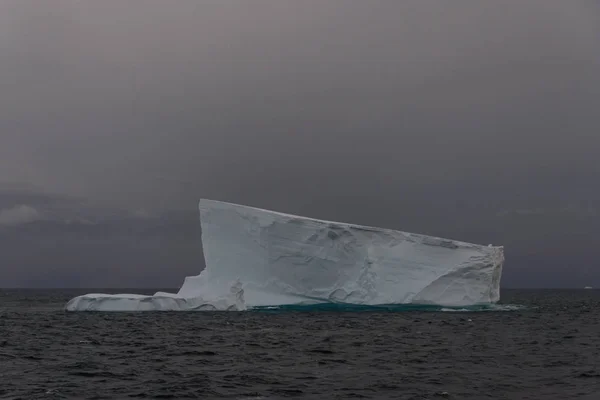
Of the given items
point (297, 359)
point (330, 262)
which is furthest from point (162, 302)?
point (297, 359)

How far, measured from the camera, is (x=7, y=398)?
9.45 metres

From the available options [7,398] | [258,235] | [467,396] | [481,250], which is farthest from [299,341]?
[481,250]

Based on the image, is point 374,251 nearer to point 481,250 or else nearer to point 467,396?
point 481,250

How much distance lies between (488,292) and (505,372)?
1657cm

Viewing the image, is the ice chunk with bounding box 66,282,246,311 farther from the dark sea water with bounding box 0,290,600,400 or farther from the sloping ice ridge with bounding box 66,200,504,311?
the dark sea water with bounding box 0,290,600,400

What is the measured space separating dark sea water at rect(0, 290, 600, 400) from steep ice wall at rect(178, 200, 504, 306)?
4309mm

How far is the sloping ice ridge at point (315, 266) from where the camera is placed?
26.8 meters

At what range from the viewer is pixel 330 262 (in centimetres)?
2692

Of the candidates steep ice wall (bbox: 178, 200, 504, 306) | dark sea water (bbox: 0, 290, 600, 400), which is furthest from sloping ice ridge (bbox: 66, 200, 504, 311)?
dark sea water (bbox: 0, 290, 600, 400)

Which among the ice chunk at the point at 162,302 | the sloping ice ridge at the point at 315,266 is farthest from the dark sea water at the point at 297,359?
the sloping ice ridge at the point at 315,266

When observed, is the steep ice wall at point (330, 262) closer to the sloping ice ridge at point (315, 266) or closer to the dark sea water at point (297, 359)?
the sloping ice ridge at point (315, 266)

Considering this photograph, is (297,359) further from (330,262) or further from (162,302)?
(162,302)

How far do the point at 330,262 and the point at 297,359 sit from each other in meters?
13.2

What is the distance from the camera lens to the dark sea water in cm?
1048
